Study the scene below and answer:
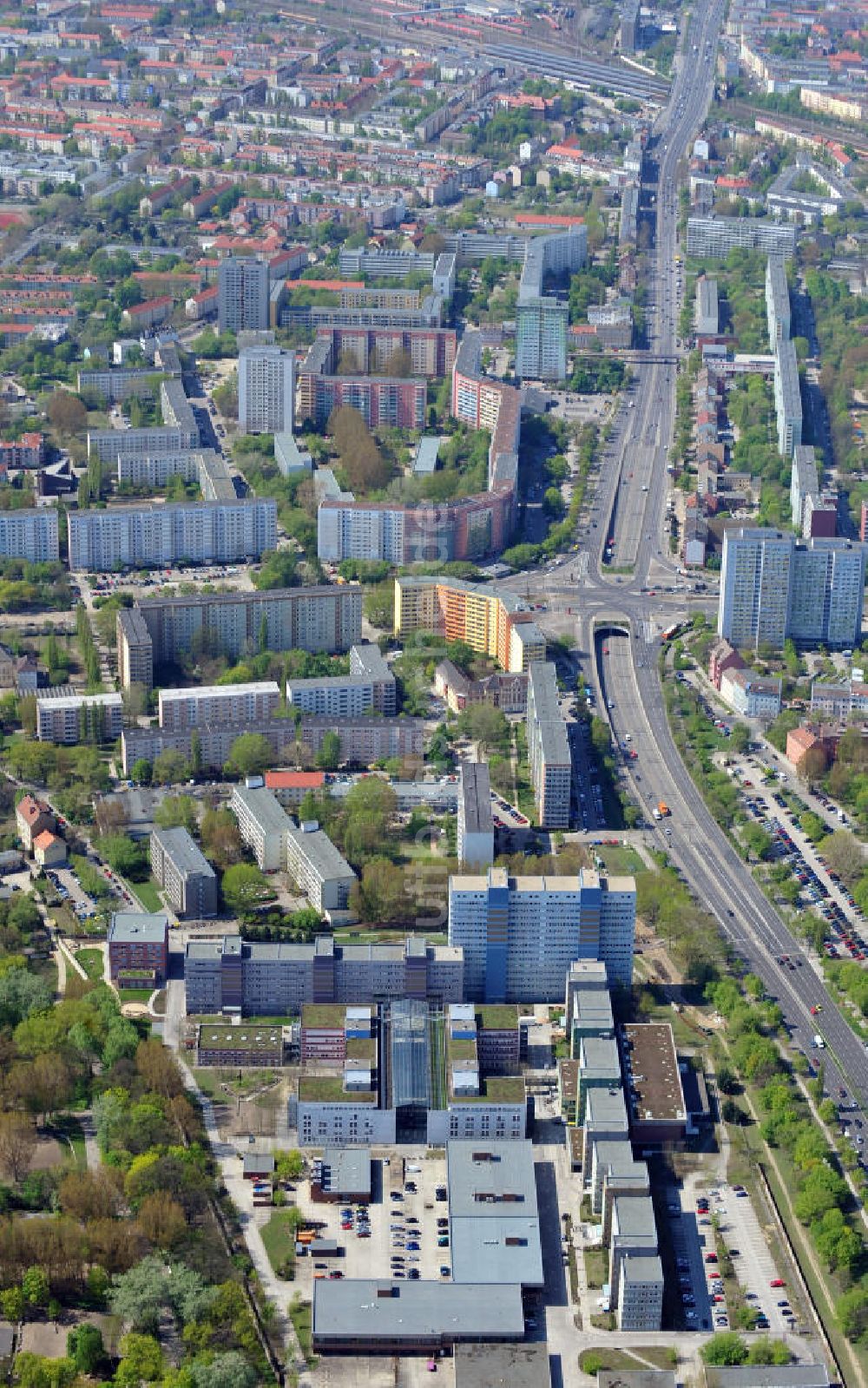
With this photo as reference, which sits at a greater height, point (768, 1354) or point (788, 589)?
point (788, 589)

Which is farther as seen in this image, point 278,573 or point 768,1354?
point 278,573

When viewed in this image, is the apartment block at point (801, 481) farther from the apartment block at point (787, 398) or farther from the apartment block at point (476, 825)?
the apartment block at point (476, 825)

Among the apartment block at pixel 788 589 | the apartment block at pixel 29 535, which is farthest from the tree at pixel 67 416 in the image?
the apartment block at pixel 788 589

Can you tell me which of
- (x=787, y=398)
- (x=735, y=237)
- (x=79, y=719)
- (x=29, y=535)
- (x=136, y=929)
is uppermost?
(x=735, y=237)

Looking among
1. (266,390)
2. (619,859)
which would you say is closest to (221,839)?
(619,859)

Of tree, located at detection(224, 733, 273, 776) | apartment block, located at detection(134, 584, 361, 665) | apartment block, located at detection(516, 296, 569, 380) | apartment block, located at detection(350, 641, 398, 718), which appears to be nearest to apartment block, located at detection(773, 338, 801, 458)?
apartment block, located at detection(516, 296, 569, 380)

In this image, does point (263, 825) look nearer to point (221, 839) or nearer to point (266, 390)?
point (221, 839)

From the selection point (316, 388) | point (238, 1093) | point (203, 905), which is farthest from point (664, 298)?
point (238, 1093)

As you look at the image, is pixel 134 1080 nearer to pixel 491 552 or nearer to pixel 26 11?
pixel 491 552
